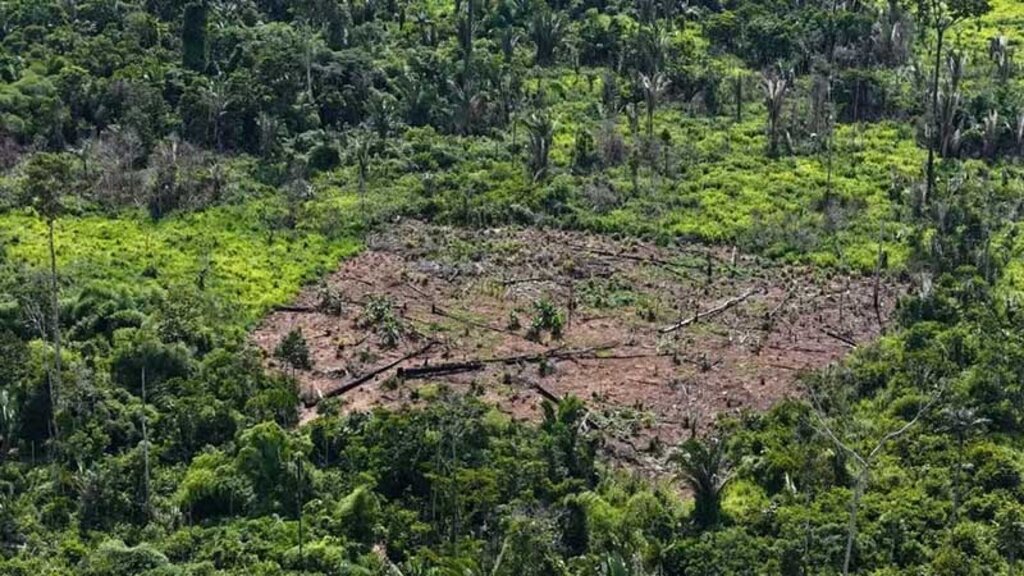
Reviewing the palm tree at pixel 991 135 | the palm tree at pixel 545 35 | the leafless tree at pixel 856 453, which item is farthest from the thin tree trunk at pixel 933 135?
the palm tree at pixel 545 35

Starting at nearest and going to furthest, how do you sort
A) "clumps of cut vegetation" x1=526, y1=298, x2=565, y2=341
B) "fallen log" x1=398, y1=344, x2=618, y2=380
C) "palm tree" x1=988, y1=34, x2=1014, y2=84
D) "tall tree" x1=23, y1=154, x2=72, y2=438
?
"tall tree" x1=23, y1=154, x2=72, y2=438 < "fallen log" x1=398, y1=344, x2=618, y2=380 < "clumps of cut vegetation" x1=526, y1=298, x2=565, y2=341 < "palm tree" x1=988, y1=34, x2=1014, y2=84

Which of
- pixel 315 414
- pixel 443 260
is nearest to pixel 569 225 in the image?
pixel 443 260

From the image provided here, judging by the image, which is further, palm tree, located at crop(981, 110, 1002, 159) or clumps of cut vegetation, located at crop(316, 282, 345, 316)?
palm tree, located at crop(981, 110, 1002, 159)

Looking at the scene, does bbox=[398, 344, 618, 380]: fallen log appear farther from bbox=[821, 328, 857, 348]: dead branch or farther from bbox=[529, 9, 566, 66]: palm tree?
bbox=[529, 9, 566, 66]: palm tree

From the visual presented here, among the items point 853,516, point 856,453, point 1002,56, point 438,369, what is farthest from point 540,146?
point 853,516

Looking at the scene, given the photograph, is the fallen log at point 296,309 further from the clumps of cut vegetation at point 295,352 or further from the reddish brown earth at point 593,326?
the clumps of cut vegetation at point 295,352

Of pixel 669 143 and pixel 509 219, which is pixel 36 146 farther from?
pixel 669 143

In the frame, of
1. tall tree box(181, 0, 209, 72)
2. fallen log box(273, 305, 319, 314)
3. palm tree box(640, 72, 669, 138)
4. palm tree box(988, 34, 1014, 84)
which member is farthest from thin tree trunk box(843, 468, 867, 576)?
tall tree box(181, 0, 209, 72)
